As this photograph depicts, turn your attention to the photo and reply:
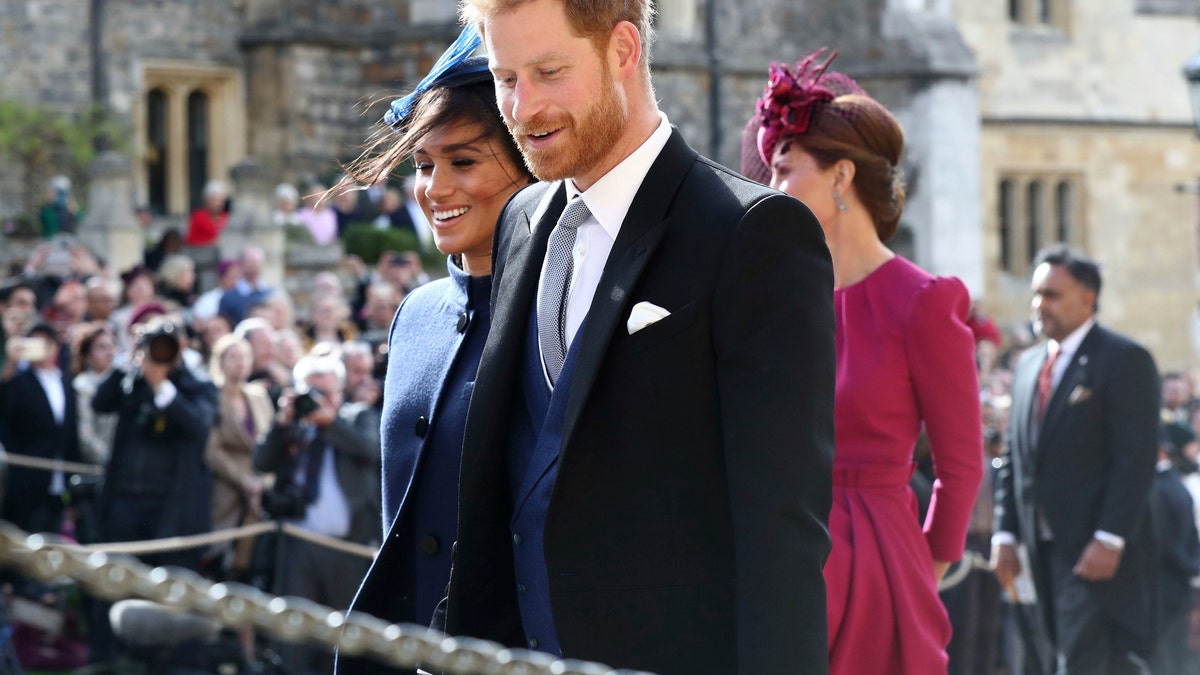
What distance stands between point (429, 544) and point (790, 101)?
167 centimetres

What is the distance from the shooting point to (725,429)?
2701 millimetres

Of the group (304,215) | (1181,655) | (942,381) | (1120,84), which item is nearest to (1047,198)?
(1120,84)

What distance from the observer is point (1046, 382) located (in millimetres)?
7258

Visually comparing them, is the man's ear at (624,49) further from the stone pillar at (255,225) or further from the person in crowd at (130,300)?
the stone pillar at (255,225)

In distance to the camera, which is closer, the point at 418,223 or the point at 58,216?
the point at 58,216

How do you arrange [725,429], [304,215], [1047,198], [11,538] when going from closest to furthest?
1. [11,538]
2. [725,429]
3. [304,215]
4. [1047,198]

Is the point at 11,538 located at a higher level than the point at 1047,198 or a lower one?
lower

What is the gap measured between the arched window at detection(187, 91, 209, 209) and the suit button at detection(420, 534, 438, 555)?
18.4 meters

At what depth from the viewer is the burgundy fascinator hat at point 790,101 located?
4.41 m

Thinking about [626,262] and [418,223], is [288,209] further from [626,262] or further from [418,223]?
[626,262]

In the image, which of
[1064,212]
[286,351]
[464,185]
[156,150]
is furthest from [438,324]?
[1064,212]

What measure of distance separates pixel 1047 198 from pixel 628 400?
25.1 m

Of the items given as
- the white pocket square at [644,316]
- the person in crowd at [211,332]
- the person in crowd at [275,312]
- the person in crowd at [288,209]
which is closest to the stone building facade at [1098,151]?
the person in crowd at [288,209]

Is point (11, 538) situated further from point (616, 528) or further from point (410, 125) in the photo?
point (410, 125)
